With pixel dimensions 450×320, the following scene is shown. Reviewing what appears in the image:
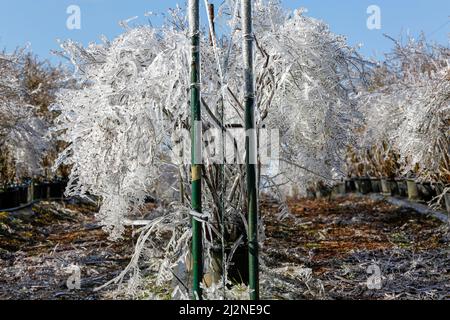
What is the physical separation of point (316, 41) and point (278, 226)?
613 centimetres

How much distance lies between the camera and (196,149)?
342cm

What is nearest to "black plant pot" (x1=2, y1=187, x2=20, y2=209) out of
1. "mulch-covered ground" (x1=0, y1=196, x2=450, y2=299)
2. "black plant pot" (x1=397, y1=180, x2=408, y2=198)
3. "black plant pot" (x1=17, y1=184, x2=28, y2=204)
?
"black plant pot" (x1=17, y1=184, x2=28, y2=204)

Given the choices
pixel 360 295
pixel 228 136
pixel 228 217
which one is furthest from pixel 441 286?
pixel 228 136

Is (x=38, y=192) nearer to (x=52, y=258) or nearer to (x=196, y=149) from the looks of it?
(x=52, y=258)

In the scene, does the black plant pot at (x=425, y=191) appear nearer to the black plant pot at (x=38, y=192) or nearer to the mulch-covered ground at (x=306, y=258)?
the mulch-covered ground at (x=306, y=258)

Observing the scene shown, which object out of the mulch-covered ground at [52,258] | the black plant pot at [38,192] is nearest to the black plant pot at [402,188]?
the mulch-covered ground at [52,258]

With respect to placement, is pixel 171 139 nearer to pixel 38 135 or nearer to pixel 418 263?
pixel 418 263

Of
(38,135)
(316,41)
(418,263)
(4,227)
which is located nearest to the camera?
(316,41)

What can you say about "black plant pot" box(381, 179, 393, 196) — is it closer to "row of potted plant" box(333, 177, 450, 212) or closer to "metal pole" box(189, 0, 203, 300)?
"row of potted plant" box(333, 177, 450, 212)

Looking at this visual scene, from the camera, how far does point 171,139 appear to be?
183 inches

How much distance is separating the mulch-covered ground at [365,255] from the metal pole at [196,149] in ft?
4.11

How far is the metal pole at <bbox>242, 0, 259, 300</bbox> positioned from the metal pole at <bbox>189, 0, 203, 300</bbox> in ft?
1.05

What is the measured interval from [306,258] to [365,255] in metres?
0.79

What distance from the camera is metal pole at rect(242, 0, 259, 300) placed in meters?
3.38
